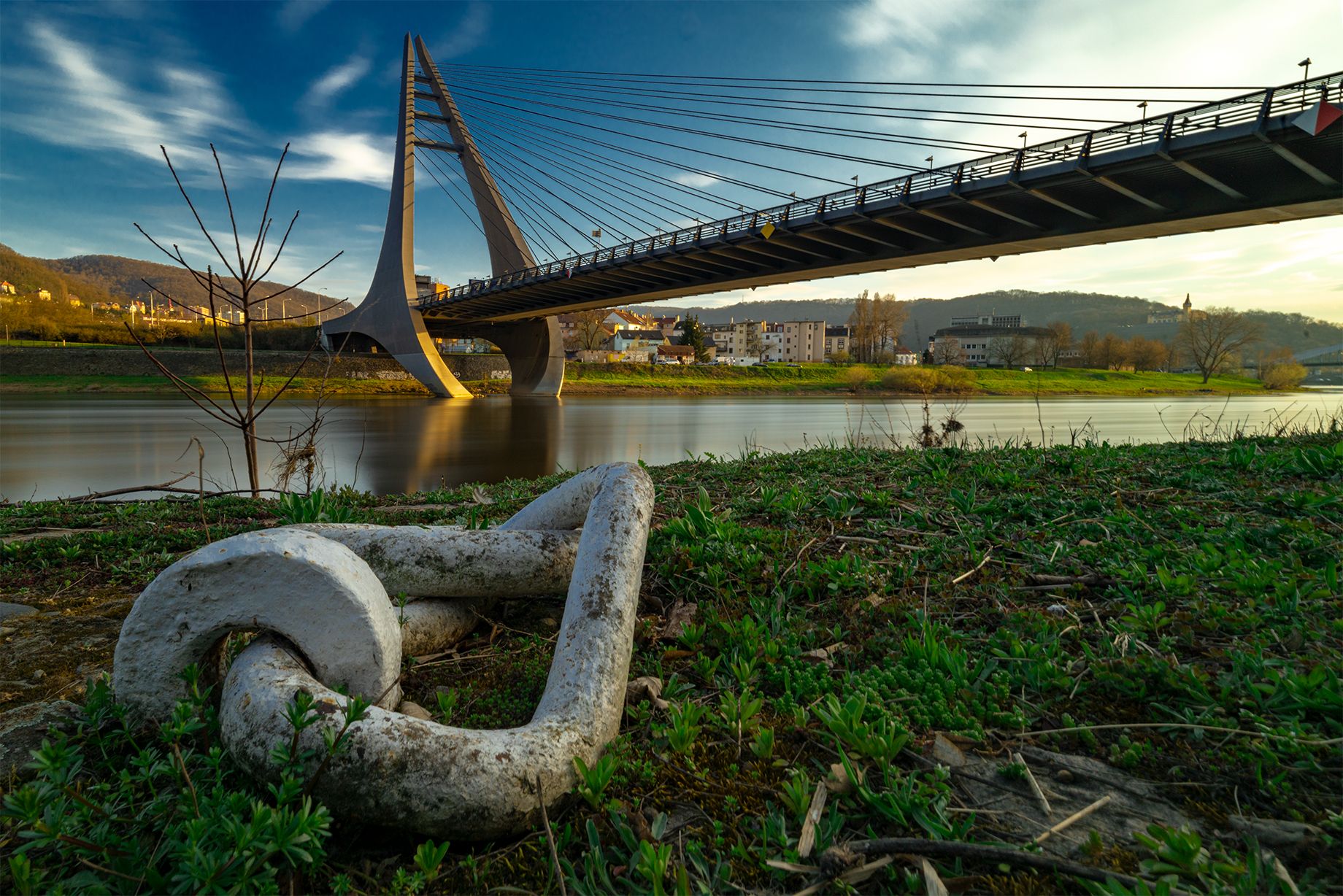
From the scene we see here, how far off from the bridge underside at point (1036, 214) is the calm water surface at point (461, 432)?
5.49 metres

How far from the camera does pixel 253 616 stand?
6.14 ft

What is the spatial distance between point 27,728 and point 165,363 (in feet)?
149

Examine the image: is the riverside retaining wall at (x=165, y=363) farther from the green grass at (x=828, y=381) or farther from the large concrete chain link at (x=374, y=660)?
the large concrete chain link at (x=374, y=660)

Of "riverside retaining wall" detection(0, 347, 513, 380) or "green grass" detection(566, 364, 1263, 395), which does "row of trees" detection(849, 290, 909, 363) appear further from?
"riverside retaining wall" detection(0, 347, 513, 380)

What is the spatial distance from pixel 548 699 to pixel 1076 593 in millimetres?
2276

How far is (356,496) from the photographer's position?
6527 millimetres

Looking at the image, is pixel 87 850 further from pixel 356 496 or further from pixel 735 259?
pixel 735 259

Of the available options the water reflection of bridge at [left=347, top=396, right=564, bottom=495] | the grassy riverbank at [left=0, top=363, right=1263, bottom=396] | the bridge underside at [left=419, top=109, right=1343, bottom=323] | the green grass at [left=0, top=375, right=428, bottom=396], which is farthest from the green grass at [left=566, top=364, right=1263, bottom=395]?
the bridge underside at [left=419, top=109, right=1343, bottom=323]

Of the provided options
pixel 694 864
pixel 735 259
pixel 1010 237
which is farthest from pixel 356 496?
pixel 735 259

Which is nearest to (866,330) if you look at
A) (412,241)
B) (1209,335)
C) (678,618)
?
(1209,335)

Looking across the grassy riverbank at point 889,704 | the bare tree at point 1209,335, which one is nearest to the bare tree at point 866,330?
the bare tree at point 1209,335

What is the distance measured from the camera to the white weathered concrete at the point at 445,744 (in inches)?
62.9

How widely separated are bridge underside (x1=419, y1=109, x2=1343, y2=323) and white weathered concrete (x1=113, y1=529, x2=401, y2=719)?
18.3 meters

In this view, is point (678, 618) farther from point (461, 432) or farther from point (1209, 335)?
point (1209, 335)
